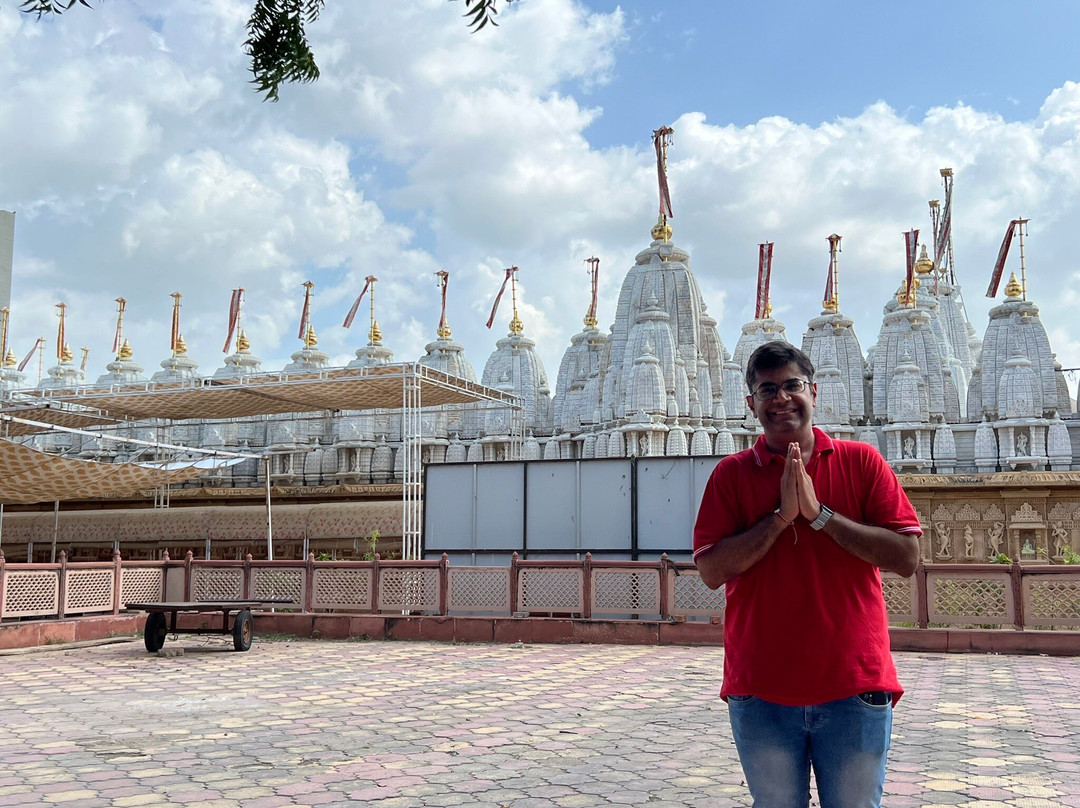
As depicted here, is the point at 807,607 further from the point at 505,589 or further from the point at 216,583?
the point at 216,583

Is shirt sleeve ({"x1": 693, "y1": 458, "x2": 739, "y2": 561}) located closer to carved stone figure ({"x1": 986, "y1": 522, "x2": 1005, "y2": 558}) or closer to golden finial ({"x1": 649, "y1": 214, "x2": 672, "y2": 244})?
carved stone figure ({"x1": 986, "y1": 522, "x2": 1005, "y2": 558})

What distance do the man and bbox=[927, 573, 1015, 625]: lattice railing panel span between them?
10619 mm

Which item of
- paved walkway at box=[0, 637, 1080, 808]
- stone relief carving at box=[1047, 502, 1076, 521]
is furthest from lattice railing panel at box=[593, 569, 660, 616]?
stone relief carving at box=[1047, 502, 1076, 521]

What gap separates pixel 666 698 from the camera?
8.35 m

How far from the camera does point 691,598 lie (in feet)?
43.2

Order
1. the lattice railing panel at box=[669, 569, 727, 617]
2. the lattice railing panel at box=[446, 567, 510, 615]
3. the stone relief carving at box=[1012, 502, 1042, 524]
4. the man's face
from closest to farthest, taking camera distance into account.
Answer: the man's face < the lattice railing panel at box=[669, 569, 727, 617] < the lattice railing panel at box=[446, 567, 510, 615] < the stone relief carving at box=[1012, 502, 1042, 524]

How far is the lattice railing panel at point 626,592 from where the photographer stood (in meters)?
13.4

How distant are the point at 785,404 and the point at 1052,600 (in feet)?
36.1

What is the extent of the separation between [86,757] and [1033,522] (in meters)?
28.6

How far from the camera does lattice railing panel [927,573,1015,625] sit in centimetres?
1213

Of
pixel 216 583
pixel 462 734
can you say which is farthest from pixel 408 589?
pixel 462 734

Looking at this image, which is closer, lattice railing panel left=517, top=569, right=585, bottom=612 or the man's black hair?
the man's black hair

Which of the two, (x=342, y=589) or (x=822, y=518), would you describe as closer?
(x=822, y=518)

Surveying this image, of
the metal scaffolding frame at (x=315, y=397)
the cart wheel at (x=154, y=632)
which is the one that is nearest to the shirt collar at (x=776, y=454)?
the cart wheel at (x=154, y=632)
